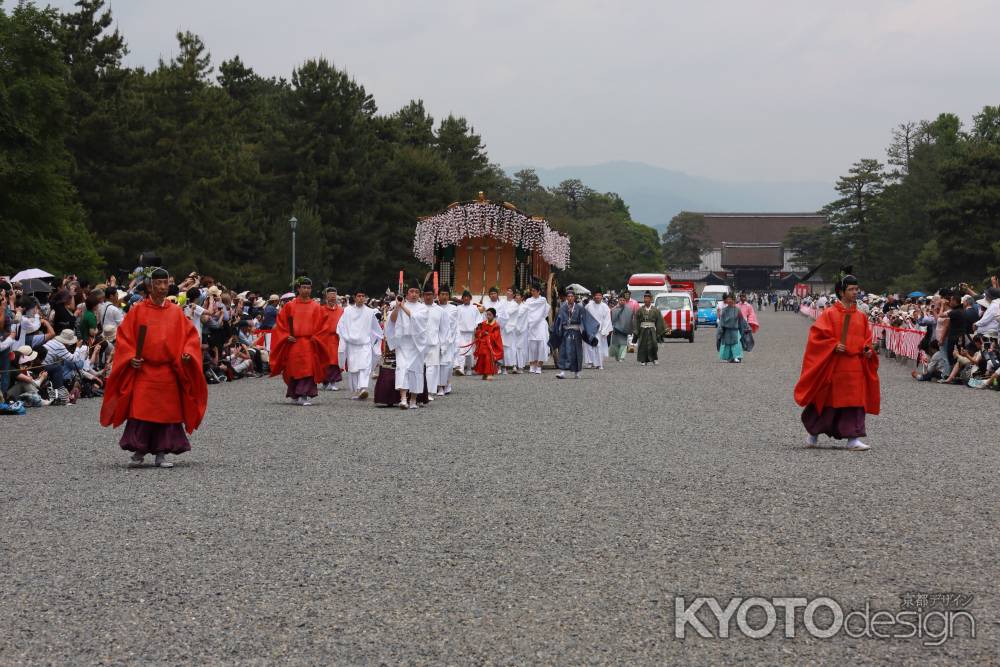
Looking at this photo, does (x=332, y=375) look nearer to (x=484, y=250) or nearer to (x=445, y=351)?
(x=445, y=351)

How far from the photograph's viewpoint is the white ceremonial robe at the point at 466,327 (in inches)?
983

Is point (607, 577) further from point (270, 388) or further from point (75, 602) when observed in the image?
point (270, 388)

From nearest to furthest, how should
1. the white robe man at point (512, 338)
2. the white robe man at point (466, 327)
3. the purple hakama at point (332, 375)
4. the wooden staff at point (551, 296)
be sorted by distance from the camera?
the purple hakama at point (332, 375) → the white robe man at point (466, 327) → the white robe man at point (512, 338) → the wooden staff at point (551, 296)

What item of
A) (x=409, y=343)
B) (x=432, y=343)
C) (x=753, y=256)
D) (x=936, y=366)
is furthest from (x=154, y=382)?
(x=753, y=256)

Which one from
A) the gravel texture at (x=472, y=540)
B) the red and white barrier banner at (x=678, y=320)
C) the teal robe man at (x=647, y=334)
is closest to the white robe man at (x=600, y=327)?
the teal robe man at (x=647, y=334)

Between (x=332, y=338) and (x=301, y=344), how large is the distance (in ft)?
1.95

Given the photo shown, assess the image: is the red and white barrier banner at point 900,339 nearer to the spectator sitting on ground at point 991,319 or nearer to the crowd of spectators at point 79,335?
the spectator sitting on ground at point 991,319

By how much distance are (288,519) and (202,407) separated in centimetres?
328

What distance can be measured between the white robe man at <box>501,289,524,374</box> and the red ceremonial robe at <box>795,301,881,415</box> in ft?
47.0

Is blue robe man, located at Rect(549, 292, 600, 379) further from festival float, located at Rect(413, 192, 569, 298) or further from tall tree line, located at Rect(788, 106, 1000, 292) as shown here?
tall tree line, located at Rect(788, 106, 1000, 292)

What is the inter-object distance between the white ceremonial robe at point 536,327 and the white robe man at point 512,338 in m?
0.19

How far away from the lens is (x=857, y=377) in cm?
1227

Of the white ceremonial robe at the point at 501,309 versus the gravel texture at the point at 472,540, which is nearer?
the gravel texture at the point at 472,540

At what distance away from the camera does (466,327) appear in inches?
988
